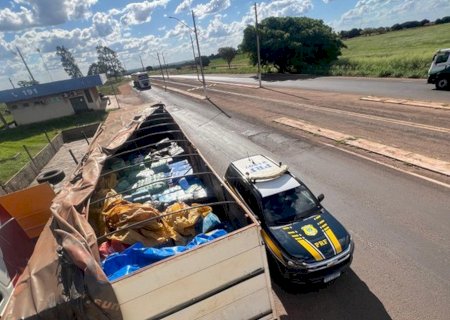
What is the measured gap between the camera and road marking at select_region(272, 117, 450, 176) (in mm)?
10183

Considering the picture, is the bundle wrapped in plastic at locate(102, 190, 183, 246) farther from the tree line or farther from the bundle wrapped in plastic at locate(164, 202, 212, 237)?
the tree line

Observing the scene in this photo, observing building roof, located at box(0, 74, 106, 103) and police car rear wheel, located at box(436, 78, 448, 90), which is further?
building roof, located at box(0, 74, 106, 103)

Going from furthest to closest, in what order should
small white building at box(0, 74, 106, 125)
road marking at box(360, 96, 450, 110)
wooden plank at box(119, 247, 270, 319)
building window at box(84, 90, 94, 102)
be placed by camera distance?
building window at box(84, 90, 94, 102), small white building at box(0, 74, 106, 125), road marking at box(360, 96, 450, 110), wooden plank at box(119, 247, 270, 319)

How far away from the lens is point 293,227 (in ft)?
22.1

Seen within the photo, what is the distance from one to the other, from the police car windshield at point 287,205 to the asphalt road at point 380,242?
5.05ft

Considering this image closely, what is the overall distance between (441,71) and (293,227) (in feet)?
66.5

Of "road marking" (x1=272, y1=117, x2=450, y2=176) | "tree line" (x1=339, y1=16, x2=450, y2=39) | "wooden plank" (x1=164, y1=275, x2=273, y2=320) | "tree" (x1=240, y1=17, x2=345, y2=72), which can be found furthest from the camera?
"tree line" (x1=339, y1=16, x2=450, y2=39)

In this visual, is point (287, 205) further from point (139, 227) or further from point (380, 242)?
point (139, 227)

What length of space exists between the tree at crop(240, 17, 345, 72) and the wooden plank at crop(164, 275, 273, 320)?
41963 mm

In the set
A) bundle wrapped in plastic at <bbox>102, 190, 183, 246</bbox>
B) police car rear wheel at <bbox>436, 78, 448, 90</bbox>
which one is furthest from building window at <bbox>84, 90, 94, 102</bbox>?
police car rear wheel at <bbox>436, 78, 448, 90</bbox>

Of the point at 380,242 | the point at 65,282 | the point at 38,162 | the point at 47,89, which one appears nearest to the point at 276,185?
the point at 380,242

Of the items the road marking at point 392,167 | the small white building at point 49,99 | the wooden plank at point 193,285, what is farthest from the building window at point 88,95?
the wooden plank at point 193,285

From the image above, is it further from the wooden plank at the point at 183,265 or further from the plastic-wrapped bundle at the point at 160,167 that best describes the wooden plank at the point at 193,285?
the plastic-wrapped bundle at the point at 160,167

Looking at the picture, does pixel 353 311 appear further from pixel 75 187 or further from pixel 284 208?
pixel 75 187
